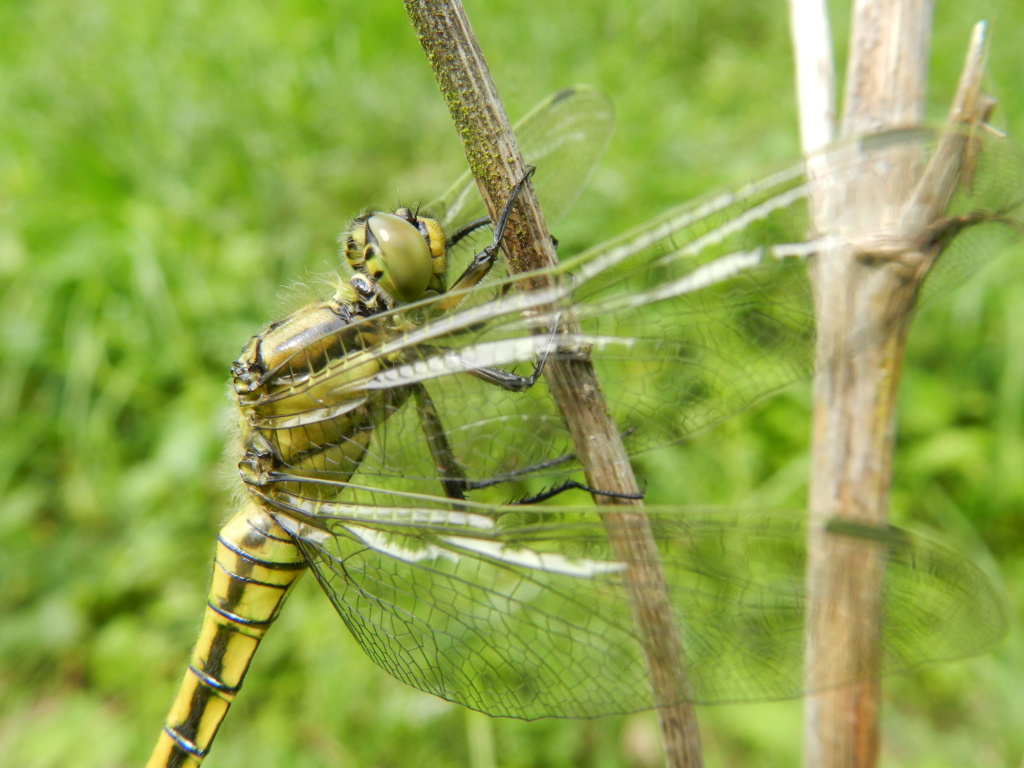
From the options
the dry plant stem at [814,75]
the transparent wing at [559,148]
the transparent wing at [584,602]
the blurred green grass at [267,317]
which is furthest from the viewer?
the blurred green grass at [267,317]

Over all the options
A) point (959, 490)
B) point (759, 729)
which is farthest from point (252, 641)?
point (959, 490)

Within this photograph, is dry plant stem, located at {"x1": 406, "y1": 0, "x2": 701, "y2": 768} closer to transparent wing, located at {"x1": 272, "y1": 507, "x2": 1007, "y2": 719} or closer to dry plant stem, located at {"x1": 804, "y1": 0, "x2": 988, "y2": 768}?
transparent wing, located at {"x1": 272, "y1": 507, "x2": 1007, "y2": 719}

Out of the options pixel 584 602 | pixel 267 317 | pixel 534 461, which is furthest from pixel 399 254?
pixel 267 317

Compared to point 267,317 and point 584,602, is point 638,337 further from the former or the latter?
point 267,317

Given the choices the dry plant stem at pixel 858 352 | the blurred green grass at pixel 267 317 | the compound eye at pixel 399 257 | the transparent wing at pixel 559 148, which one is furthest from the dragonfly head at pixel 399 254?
the blurred green grass at pixel 267 317

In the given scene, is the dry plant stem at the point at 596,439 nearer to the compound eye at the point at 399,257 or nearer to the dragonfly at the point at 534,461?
the dragonfly at the point at 534,461
